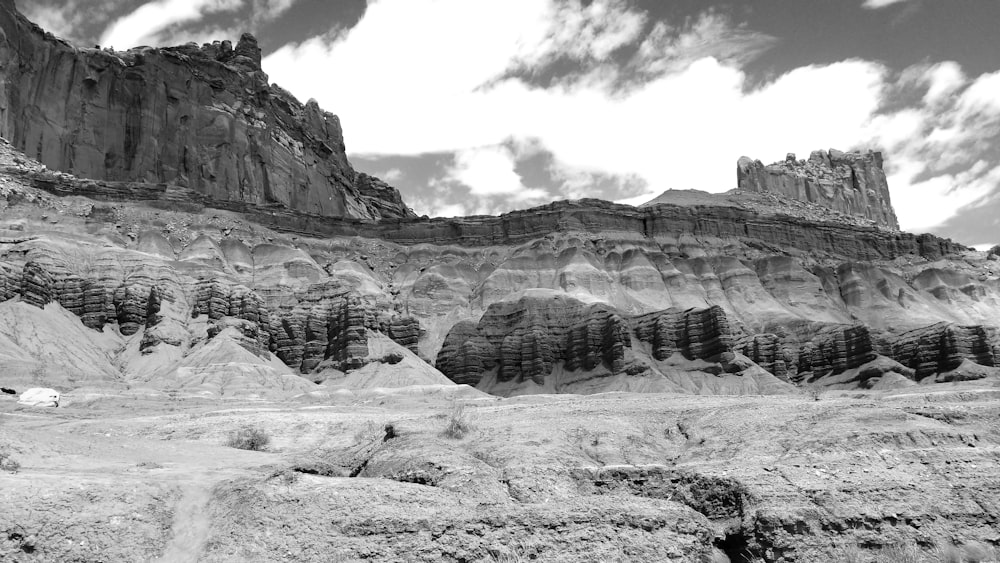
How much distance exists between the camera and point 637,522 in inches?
422

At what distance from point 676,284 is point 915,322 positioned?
27300 mm

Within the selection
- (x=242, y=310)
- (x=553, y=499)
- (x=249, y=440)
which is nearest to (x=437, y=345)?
(x=242, y=310)

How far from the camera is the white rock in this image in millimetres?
38281

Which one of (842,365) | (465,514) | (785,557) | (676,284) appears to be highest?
(676,284)

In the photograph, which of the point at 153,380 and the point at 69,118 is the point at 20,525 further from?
the point at 69,118

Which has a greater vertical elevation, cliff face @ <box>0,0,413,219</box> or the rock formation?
cliff face @ <box>0,0,413,219</box>

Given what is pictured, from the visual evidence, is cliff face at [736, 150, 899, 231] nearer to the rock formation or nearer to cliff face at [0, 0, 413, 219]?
the rock formation

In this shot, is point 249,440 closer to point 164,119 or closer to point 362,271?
point 362,271

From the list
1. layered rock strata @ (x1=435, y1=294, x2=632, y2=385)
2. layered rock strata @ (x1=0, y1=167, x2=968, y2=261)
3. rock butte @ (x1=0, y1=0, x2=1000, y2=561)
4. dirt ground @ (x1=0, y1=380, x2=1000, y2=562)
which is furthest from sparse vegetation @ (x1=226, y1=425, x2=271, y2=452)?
layered rock strata @ (x1=0, y1=167, x2=968, y2=261)

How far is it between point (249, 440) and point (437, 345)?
209 feet

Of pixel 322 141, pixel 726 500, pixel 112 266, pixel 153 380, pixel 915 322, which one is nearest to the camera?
pixel 726 500

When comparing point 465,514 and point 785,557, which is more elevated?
point 465,514

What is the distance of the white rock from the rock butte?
2026 mm

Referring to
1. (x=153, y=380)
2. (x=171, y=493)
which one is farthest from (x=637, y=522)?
(x=153, y=380)
